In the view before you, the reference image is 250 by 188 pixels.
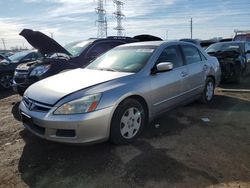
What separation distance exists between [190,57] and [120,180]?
3418 mm

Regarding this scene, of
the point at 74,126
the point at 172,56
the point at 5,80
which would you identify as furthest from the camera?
the point at 5,80

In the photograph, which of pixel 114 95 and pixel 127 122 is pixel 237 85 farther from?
pixel 114 95

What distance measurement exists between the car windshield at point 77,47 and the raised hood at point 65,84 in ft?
8.82

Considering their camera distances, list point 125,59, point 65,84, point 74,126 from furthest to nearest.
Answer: point 125,59
point 65,84
point 74,126

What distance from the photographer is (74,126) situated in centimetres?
345

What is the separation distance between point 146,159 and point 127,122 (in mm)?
677

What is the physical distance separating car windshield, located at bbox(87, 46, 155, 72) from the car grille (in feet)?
4.69

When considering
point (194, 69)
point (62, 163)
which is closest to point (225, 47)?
point (194, 69)

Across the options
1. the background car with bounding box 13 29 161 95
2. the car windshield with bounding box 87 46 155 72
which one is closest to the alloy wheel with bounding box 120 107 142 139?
the car windshield with bounding box 87 46 155 72

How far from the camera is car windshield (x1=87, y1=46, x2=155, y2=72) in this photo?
453cm

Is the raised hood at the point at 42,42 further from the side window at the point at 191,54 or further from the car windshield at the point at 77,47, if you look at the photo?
the side window at the point at 191,54

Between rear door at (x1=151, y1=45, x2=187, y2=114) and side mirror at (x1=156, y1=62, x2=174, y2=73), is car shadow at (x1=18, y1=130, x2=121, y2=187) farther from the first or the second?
side mirror at (x1=156, y1=62, x2=174, y2=73)

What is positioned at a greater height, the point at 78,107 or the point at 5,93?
the point at 78,107

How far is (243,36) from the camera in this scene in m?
21.5
